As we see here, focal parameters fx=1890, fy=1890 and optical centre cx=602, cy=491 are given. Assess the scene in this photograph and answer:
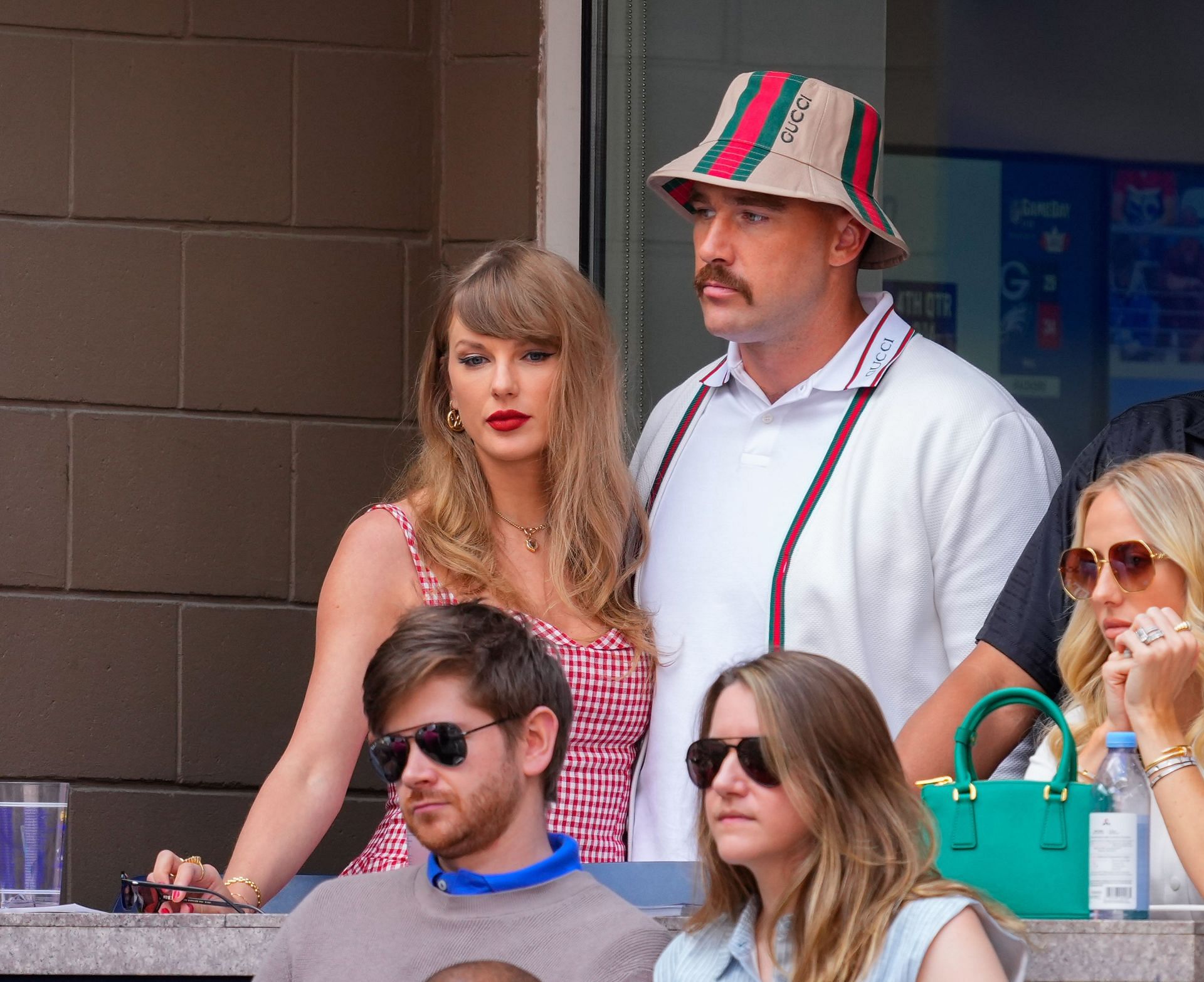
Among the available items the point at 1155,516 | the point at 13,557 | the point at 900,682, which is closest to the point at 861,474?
the point at 900,682

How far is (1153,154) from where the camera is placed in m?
4.63

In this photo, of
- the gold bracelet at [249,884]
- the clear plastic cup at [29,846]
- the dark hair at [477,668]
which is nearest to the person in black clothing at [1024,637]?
the dark hair at [477,668]

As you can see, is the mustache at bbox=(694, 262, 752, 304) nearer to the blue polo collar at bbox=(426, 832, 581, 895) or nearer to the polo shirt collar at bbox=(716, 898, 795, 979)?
the blue polo collar at bbox=(426, 832, 581, 895)

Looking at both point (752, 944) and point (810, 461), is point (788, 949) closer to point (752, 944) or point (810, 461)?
point (752, 944)

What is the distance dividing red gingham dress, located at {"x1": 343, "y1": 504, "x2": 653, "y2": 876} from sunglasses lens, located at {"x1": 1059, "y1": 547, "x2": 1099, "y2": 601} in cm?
88

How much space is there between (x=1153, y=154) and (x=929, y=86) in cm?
58

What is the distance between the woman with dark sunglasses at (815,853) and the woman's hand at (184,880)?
724mm

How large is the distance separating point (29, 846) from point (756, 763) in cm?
116

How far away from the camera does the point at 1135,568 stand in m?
2.69

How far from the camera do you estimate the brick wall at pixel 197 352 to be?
4574mm

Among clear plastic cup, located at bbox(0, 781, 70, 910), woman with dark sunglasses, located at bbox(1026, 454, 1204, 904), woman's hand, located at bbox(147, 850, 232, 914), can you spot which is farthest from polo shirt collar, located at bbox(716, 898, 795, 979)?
clear plastic cup, located at bbox(0, 781, 70, 910)

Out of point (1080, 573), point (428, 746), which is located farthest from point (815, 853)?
point (1080, 573)

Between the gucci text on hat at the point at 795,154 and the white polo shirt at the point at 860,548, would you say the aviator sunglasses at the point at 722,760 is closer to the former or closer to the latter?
the white polo shirt at the point at 860,548

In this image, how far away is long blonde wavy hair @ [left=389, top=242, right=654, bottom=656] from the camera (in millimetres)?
3371
